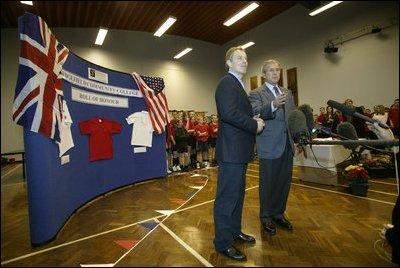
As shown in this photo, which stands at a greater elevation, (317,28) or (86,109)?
(317,28)

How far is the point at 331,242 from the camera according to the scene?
91.7 inches

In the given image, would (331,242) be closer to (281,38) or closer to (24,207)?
(24,207)

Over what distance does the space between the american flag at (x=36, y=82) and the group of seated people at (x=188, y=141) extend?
387cm

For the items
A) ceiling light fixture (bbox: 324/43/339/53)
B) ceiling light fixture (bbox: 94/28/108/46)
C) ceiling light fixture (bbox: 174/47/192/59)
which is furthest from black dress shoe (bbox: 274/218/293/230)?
ceiling light fixture (bbox: 174/47/192/59)

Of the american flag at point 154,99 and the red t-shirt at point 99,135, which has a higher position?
the american flag at point 154,99

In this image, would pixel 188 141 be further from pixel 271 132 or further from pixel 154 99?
pixel 271 132

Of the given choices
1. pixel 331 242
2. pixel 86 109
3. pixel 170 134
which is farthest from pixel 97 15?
pixel 331 242

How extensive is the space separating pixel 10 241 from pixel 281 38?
1172 cm

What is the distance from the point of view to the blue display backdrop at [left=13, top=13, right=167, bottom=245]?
96.5 inches

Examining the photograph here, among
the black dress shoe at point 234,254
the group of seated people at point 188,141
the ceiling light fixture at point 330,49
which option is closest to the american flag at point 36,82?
the black dress shoe at point 234,254

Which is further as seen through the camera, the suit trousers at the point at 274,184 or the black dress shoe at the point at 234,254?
the suit trousers at the point at 274,184

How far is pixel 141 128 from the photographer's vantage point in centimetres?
508

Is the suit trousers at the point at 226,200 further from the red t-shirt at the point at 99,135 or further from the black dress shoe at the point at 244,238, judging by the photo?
the red t-shirt at the point at 99,135

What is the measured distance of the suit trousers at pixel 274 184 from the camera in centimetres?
261
